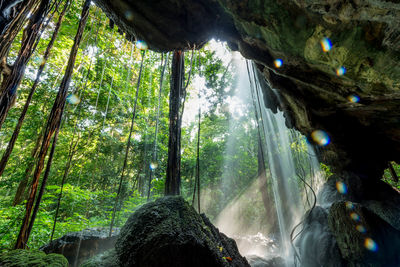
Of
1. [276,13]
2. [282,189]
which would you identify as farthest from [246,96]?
[276,13]

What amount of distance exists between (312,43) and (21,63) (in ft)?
12.5

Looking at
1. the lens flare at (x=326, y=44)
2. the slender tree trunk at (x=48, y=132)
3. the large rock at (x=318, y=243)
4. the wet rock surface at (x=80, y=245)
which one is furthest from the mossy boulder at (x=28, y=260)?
the large rock at (x=318, y=243)

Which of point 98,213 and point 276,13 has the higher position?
point 276,13

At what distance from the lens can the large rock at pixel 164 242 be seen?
186cm

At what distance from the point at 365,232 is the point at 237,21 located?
17.6 feet

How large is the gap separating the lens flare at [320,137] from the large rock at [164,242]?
466cm

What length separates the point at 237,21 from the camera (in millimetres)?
3369

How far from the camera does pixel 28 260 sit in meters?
1.54

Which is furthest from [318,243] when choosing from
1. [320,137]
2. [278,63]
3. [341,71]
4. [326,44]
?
[326,44]

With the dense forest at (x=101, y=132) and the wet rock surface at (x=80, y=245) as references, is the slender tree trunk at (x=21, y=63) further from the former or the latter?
the wet rock surface at (x=80, y=245)

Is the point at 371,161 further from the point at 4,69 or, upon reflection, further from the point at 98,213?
the point at 98,213

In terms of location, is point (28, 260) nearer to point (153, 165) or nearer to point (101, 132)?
point (153, 165)

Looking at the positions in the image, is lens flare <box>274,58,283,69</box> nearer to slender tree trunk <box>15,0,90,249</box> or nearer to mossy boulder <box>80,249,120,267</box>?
slender tree trunk <box>15,0,90,249</box>

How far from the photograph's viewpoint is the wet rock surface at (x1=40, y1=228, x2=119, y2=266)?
12.7ft
